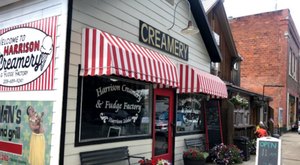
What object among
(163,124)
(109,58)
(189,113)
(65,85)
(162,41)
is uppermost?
(162,41)

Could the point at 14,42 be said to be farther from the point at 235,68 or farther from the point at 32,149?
the point at 235,68

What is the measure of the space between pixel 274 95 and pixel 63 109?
23.2 m

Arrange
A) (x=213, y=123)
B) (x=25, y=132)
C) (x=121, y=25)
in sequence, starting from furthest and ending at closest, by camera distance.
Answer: (x=213, y=123)
(x=121, y=25)
(x=25, y=132)

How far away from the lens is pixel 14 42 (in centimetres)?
638

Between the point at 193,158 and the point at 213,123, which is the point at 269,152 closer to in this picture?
the point at 193,158

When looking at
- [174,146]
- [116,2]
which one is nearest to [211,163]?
[174,146]

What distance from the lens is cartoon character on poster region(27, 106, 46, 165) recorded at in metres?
5.56

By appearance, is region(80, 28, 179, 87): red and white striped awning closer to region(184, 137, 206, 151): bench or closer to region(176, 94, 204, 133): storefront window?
region(176, 94, 204, 133): storefront window

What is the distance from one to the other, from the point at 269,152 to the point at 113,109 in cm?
374

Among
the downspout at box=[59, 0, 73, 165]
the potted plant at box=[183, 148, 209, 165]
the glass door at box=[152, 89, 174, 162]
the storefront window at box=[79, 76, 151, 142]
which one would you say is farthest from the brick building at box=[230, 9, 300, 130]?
the downspout at box=[59, 0, 73, 165]

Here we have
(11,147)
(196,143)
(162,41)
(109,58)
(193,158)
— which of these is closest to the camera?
(109,58)

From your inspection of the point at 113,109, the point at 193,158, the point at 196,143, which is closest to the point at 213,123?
the point at 196,143

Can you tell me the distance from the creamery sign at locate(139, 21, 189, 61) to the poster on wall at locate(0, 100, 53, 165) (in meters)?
2.92

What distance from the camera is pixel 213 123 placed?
11258mm
